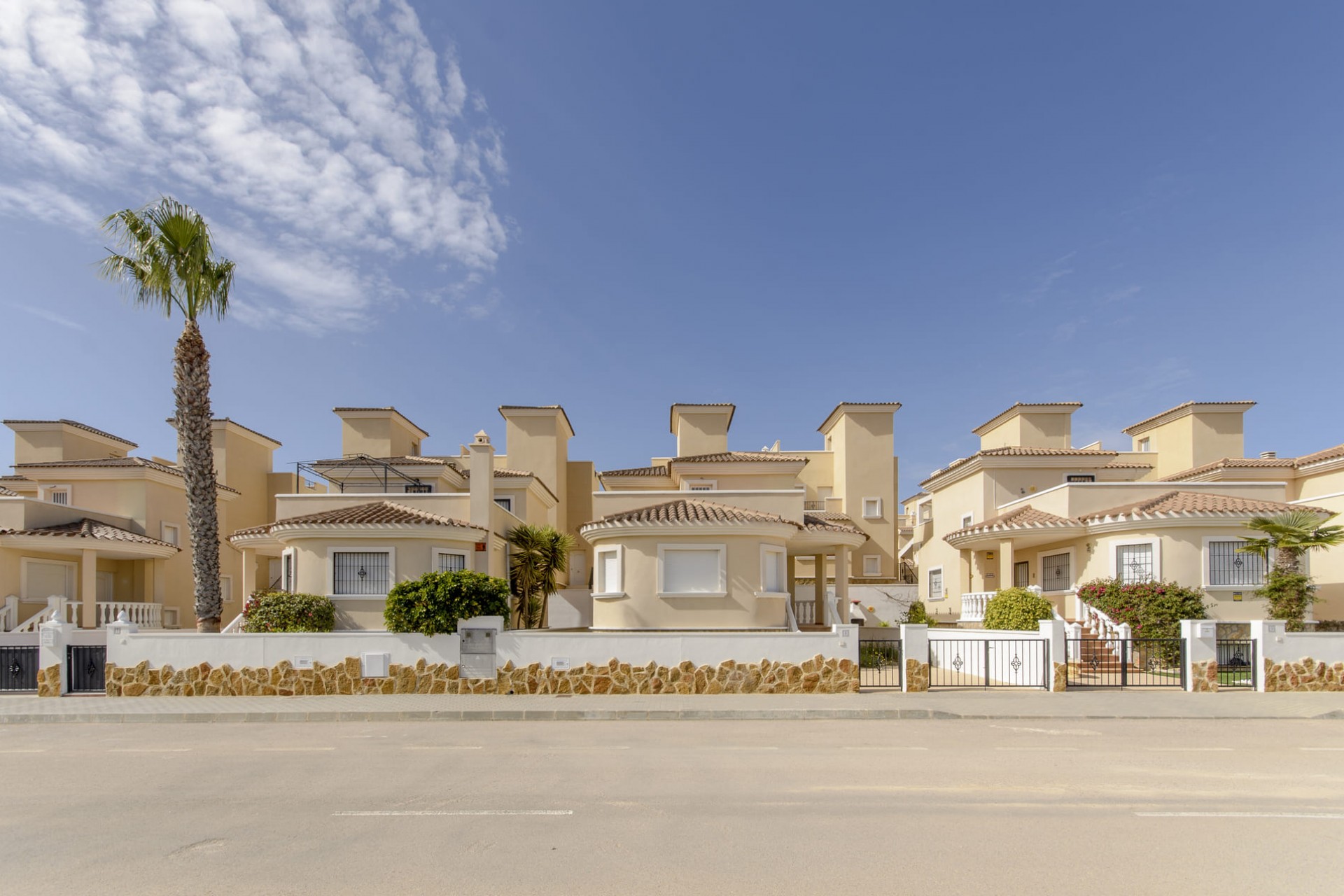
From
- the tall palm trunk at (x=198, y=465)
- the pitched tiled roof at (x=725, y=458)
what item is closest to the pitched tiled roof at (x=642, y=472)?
the pitched tiled roof at (x=725, y=458)

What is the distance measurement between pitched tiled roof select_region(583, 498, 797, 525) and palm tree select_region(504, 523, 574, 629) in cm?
329

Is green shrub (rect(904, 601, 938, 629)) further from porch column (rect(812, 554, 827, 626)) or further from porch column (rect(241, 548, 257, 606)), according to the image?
porch column (rect(241, 548, 257, 606))

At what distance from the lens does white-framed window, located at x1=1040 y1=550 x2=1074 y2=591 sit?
25984mm

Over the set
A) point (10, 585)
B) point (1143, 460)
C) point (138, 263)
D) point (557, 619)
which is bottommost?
point (557, 619)

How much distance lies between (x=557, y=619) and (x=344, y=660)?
45.0ft

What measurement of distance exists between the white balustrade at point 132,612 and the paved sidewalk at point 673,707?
420 inches

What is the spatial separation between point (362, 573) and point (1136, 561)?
22.2 metres

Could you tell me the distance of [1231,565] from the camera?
73.5 ft

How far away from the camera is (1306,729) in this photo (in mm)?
13797

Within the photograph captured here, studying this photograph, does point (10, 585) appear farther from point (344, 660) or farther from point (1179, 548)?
point (1179, 548)

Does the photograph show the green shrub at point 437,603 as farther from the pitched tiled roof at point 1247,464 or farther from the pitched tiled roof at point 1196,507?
the pitched tiled roof at point 1247,464

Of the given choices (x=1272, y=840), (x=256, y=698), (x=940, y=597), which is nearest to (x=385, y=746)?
(x=256, y=698)

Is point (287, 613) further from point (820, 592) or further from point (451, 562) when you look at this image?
point (820, 592)

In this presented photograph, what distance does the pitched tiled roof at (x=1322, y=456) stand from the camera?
29172 mm
